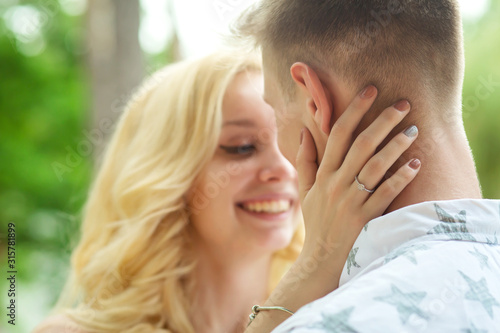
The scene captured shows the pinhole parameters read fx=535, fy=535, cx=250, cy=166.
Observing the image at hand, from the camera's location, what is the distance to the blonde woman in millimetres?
2213

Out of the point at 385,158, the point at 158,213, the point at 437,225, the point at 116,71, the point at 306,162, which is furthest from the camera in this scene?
the point at 116,71

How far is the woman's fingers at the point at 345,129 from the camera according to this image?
118cm

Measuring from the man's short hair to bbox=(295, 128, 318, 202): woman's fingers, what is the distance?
0.66 ft

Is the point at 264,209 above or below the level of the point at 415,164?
above

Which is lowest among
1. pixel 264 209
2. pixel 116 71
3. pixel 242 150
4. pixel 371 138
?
pixel 371 138

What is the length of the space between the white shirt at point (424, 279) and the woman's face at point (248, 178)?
109 cm

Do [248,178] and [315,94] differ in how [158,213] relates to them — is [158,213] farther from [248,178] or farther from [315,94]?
[315,94]

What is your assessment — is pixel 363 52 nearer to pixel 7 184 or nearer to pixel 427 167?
pixel 427 167

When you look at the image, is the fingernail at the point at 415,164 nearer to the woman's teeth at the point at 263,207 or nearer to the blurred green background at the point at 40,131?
the woman's teeth at the point at 263,207

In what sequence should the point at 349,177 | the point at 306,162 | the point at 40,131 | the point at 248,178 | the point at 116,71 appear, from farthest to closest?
the point at 40,131 → the point at 116,71 → the point at 248,178 → the point at 306,162 → the point at 349,177

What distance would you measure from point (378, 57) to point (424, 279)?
50cm

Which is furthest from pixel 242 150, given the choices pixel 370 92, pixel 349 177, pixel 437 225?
pixel 437 225

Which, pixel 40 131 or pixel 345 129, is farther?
pixel 40 131

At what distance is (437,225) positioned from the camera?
1071 millimetres
